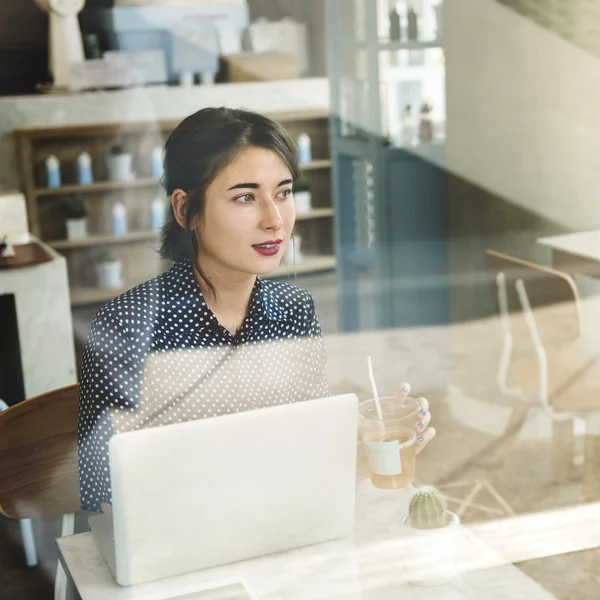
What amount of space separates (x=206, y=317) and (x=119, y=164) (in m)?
0.44

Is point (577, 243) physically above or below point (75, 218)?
below

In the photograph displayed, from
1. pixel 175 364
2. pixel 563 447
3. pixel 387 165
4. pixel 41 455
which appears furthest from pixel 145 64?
pixel 563 447

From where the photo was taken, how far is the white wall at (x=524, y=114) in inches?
106

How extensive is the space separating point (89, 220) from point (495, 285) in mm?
1336

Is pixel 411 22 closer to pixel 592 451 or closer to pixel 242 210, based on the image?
pixel 242 210

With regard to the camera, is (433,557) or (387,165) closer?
(433,557)

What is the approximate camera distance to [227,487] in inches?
46.2

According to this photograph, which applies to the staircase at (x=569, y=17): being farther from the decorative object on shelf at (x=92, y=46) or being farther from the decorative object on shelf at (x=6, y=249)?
the decorative object on shelf at (x=6, y=249)

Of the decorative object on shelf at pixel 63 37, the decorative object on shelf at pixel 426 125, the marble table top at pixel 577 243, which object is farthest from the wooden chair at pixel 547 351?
the decorative object on shelf at pixel 63 37

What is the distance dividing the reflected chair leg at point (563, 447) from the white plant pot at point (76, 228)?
180cm

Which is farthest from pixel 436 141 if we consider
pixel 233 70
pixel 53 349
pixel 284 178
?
pixel 53 349

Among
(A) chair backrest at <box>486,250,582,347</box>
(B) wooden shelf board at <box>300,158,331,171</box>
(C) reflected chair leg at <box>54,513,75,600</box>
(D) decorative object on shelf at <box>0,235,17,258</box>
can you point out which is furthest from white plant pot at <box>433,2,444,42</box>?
(C) reflected chair leg at <box>54,513,75,600</box>

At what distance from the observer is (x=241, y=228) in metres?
1.56

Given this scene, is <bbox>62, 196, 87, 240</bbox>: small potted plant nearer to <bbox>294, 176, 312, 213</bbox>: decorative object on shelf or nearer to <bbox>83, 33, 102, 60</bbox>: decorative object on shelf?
<bbox>83, 33, 102, 60</bbox>: decorative object on shelf
